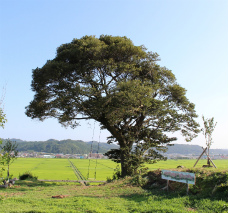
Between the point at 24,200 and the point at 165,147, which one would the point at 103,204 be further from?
the point at 165,147

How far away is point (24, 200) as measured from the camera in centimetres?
998

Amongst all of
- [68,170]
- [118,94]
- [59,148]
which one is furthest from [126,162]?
[59,148]

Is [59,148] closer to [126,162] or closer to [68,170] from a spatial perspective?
[68,170]

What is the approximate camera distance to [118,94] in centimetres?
1490

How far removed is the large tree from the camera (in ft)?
51.9

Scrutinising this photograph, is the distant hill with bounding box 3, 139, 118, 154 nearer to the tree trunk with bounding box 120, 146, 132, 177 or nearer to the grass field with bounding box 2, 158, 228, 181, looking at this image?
the grass field with bounding box 2, 158, 228, 181

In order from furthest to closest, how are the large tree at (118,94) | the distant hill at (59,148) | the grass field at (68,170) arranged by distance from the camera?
the distant hill at (59,148)
the grass field at (68,170)
the large tree at (118,94)

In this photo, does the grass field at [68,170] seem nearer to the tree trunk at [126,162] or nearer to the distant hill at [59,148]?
the tree trunk at [126,162]

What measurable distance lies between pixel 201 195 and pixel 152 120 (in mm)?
9505

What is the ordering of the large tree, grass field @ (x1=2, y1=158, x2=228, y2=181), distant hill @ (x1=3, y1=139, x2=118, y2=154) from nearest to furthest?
1. the large tree
2. grass field @ (x1=2, y1=158, x2=228, y2=181)
3. distant hill @ (x1=3, y1=139, x2=118, y2=154)

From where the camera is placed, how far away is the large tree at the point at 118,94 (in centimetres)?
1580

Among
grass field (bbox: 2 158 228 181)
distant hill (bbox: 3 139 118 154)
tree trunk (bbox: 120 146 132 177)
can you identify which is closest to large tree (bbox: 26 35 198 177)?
tree trunk (bbox: 120 146 132 177)

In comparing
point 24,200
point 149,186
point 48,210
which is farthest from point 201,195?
point 24,200

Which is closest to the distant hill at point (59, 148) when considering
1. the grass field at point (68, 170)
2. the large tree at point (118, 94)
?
the grass field at point (68, 170)
